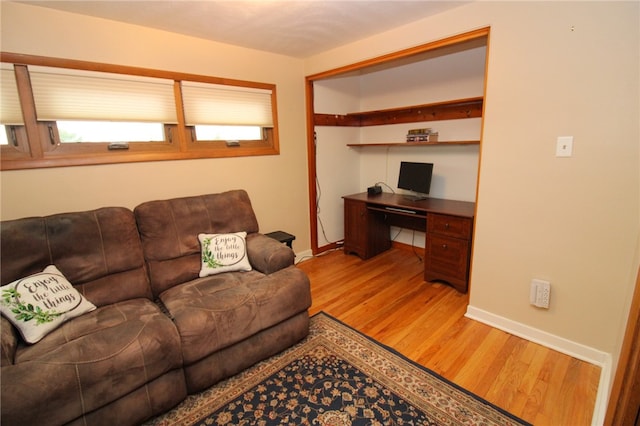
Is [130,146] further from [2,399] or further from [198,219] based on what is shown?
[2,399]

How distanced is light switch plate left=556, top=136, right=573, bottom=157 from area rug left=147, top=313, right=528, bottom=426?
1531 mm

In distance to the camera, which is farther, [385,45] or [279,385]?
[385,45]

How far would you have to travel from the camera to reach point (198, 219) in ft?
7.82

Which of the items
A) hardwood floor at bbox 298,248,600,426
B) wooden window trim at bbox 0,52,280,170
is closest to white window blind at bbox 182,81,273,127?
wooden window trim at bbox 0,52,280,170

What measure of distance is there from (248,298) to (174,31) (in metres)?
2.23

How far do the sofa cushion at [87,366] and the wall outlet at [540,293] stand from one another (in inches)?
89.9

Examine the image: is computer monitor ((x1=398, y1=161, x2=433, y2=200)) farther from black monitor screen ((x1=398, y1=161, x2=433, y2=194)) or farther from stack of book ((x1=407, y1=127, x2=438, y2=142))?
stack of book ((x1=407, y1=127, x2=438, y2=142))

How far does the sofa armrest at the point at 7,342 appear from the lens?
4.27 feet

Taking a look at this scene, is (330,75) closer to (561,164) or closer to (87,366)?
(561,164)

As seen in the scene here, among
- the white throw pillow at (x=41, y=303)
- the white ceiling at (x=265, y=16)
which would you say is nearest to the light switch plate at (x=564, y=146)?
the white ceiling at (x=265, y=16)

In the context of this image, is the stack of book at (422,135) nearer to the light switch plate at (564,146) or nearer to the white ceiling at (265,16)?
the white ceiling at (265,16)

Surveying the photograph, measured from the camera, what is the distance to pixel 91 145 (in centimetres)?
224

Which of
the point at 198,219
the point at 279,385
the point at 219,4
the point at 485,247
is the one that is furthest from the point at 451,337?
the point at 219,4

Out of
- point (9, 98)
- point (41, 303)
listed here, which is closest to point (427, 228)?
point (41, 303)
